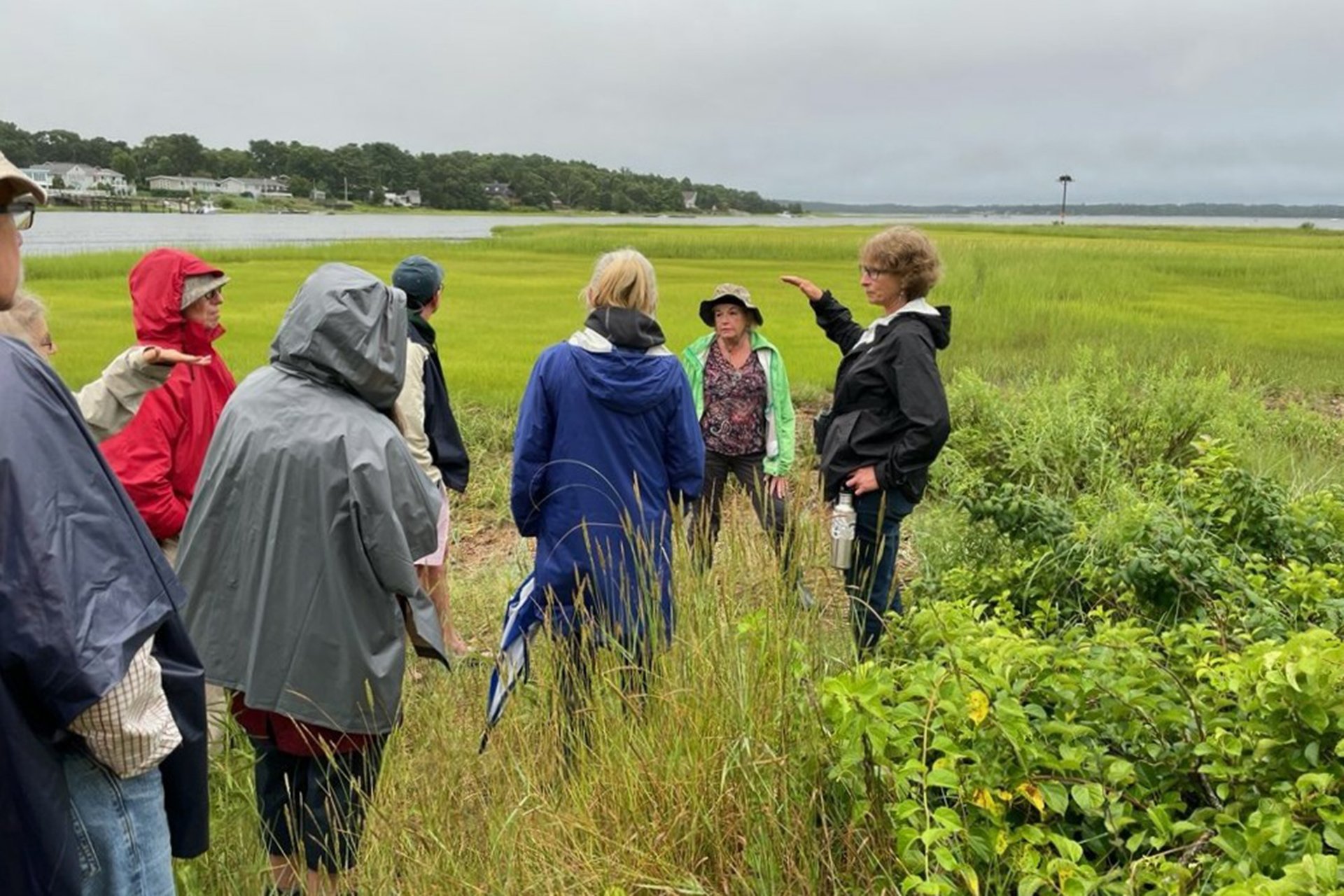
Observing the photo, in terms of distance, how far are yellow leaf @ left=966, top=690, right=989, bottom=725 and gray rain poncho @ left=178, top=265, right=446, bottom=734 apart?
5.03ft

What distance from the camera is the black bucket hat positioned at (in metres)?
5.44

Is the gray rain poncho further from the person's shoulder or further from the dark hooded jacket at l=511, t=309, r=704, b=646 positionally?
the person's shoulder

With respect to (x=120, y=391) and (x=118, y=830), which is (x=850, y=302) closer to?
(x=120, y=391)

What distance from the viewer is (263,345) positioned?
43.7 feet

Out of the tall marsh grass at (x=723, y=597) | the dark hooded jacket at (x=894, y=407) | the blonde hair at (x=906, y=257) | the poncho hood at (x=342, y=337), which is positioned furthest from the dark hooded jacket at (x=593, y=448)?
the blonde hair at (x=906, y=257)

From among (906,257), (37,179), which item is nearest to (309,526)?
(37,179)

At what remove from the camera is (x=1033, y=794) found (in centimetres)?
177

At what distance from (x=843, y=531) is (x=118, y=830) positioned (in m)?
2.49

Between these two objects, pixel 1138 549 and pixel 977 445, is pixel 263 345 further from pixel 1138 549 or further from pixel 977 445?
pixel 1138 549

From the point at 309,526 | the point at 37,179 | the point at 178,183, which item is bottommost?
the point at 309,526

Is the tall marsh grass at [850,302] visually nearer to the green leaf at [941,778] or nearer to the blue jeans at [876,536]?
the blue jeans at [876,536]

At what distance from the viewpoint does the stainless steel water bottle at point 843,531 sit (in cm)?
326

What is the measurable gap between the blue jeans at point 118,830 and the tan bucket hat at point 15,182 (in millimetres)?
931

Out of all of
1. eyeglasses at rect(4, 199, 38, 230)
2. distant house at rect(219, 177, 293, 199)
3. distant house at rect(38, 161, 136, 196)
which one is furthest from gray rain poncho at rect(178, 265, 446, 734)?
distant house at rect(219, 177, 293, 199)
